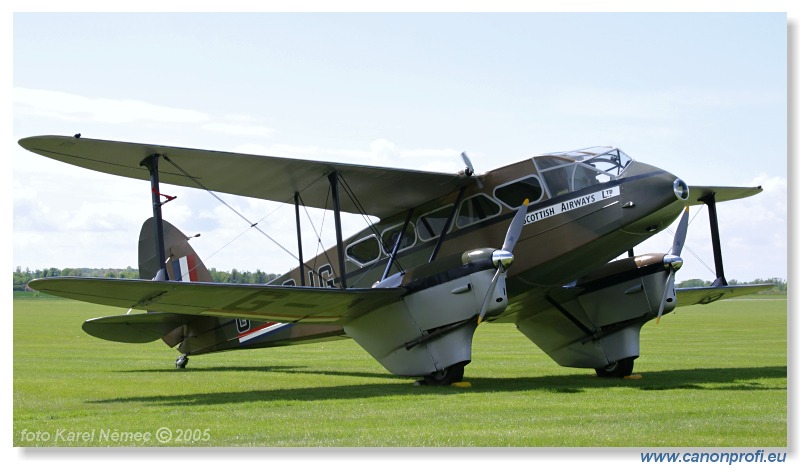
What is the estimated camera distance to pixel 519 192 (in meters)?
15.9

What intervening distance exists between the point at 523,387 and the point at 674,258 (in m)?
3.91

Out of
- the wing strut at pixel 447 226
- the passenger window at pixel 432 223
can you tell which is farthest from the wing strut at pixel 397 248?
the wing strut at pixel 447 226

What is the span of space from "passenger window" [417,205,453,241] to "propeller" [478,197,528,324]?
2.02m

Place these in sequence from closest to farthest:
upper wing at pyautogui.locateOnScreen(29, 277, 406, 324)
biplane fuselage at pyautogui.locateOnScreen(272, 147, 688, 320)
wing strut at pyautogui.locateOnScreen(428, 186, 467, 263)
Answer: upper wing at pyautogui.locateOnScreen(29, 277, 406, 324), biplane fuselage at pyautogui.locateOnScreen(272, 147, 688, 320), wing strut at pyautogui.locateOnScreen(428, 186, 467, 263)

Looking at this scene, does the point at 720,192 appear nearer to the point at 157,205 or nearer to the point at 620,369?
the point at 620,369

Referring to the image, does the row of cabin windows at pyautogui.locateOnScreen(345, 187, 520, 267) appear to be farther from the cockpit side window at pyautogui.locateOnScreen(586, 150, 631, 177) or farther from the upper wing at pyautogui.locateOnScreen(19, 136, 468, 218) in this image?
the cockpit side window at pyautogui.locateOnScreen(586, 150, 631, 177)

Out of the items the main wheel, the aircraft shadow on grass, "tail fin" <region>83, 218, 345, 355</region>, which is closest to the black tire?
the aircraft shadow on grass

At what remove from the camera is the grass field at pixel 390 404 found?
10.1 meters

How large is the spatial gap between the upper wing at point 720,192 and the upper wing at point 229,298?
21.8 ft

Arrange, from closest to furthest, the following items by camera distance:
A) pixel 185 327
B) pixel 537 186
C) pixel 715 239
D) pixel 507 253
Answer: pixel 507 253, pixel 537 186, pixel 715 239, pixel 185 327

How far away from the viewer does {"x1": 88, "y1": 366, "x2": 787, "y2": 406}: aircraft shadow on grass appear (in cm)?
1409

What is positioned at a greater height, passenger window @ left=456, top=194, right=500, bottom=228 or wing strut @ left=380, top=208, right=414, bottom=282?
passenger window @ left=456, top=194, right=500, bottom=228

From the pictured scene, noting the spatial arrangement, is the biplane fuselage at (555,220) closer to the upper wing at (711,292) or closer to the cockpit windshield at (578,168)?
the cockpit windshield at (578,168)

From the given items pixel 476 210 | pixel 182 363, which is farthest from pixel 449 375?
pixel 182 363
